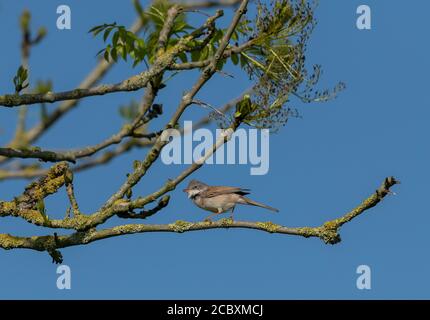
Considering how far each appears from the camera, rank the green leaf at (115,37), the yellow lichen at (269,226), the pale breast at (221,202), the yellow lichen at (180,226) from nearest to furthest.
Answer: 1. the yellow lichen at (269,226)
2. the yellow lichen at (180,226)
3. the green leaf at (115,37)
4. the pale breast at (221,202)

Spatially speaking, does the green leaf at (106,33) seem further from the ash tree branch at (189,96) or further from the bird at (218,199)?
the bird at (218,199)

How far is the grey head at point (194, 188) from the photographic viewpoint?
1335cm

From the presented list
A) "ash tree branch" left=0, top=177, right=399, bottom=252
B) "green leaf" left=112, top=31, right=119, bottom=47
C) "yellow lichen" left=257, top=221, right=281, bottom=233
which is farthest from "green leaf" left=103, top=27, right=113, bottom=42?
"yellow lichen" left=257, top=221, right=281, bottom=233

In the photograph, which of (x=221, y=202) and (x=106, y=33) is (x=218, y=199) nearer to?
(x=221, y=202)

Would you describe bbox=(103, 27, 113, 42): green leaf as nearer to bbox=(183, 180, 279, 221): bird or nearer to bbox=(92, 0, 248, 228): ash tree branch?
bbox=(92, 0, 248, 228): ash tree branch

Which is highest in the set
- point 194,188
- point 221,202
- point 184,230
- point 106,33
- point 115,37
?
point 106,33

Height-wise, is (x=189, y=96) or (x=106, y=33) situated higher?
(x=106, y=33)

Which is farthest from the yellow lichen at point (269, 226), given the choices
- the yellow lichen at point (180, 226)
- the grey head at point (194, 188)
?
the grey head at point (194, 188)

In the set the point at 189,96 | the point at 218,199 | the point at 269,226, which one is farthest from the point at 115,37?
the point at 218,199

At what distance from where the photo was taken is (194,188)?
13.6m

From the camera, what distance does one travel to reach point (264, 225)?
820 centimetres

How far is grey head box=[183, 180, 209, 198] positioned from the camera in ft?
43.8
